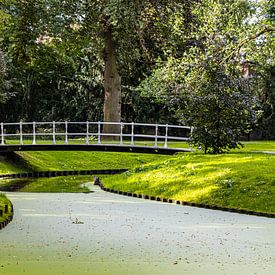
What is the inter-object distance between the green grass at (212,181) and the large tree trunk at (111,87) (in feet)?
34.7

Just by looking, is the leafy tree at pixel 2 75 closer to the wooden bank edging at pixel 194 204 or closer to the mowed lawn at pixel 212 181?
the mowed lawn at pixel 212 181

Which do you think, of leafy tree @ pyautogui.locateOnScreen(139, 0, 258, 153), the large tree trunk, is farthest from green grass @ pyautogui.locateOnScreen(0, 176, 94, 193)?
the large tree trunk

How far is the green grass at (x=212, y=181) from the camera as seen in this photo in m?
14.7

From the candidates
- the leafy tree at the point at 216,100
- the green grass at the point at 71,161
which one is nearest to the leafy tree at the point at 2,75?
the green grass at the point at 71,161

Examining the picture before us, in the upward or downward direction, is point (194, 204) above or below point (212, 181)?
below

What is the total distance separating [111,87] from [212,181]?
15.9 meters

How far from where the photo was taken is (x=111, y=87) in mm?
31438

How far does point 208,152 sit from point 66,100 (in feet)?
60.3

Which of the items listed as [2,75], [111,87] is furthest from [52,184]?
[2,75]

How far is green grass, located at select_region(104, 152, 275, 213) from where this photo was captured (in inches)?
580

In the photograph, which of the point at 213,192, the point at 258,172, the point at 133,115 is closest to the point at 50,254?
the point at 213,192

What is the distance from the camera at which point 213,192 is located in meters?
15.6

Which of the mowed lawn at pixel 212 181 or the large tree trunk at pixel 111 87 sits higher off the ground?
the large tree trunk at pixel 111 87

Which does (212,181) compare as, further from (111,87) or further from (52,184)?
(111,87)
